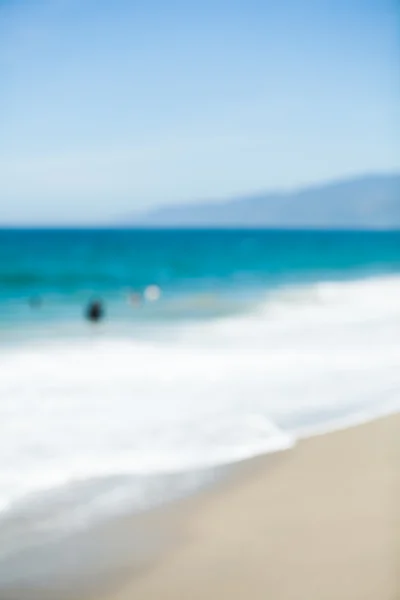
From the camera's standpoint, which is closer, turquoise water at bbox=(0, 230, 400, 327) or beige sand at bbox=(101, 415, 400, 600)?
beige sand at bbox=(101, 415, 400, 600)

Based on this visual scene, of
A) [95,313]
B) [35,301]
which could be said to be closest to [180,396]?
[95,313]

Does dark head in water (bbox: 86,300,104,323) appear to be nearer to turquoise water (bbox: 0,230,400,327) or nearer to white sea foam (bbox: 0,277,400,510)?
turquoise water (bbox: 0,230,400,327)

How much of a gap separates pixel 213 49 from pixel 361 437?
1.11m

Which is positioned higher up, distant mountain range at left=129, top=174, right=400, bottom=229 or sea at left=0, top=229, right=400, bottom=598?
distant mountain range at left=129, top=174, right=400, bottom=229

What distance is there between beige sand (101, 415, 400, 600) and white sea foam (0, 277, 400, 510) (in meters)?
0.19

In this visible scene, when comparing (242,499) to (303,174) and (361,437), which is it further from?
(303,174)

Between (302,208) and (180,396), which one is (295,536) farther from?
(302,208)

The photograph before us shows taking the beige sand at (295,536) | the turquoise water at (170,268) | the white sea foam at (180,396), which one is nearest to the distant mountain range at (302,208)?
the white sea foam at (180,396)

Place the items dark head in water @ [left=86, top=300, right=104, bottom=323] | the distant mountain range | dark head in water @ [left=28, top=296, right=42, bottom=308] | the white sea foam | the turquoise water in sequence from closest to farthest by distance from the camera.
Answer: the white sea foam, the distant mountain range, dark head in water @ [left=86, top=300, right=104, bottom=323], dark head in water @ [left=28, top=296, right=42, bottom=308], the turquoise water

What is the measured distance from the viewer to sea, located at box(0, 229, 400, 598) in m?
1.68

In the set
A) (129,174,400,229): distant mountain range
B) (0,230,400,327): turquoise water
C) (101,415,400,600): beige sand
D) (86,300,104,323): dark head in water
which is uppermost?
(0,230,400,327): turquoise water

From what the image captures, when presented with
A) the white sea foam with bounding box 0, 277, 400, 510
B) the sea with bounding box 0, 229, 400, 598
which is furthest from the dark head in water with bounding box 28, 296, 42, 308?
the white sea foam with bounding box 0, 277, 400, 510

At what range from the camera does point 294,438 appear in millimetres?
2059

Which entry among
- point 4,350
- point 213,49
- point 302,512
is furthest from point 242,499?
point 4,350
